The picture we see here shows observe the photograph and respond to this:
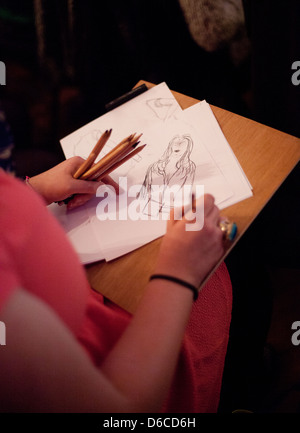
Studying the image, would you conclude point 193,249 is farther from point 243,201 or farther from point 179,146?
point 179,146

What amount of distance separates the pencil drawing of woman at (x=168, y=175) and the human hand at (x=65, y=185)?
8 cm

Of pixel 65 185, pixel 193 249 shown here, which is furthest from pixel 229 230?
pixel 65 185

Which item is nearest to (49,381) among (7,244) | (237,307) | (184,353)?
(7,244)

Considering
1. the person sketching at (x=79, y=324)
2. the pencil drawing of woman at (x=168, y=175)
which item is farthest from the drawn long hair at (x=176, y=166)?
the person sketching at (x=79, y=324)

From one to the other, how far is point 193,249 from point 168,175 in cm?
22

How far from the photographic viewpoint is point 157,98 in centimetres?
85

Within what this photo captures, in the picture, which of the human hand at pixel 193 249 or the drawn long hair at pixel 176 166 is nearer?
the human hand at pixel 193 249

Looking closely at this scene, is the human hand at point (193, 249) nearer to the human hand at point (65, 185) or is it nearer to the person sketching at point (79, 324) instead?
the person sketching at point (79, 324)

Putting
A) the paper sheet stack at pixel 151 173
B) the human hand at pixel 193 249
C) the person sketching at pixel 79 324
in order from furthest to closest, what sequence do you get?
1. the paper sheet stack at pixel 151 173
2. the human hand at pixel 193 249
3. the person sketching at pixel 79 324

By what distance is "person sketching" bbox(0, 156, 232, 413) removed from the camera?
409mm

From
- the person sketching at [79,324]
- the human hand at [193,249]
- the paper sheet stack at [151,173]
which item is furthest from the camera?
the paper sheet stack at [151,173]

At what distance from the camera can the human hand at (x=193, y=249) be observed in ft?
1.85

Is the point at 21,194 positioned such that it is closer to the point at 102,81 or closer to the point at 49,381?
the point at 49,381

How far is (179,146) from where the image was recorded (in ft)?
2.49
